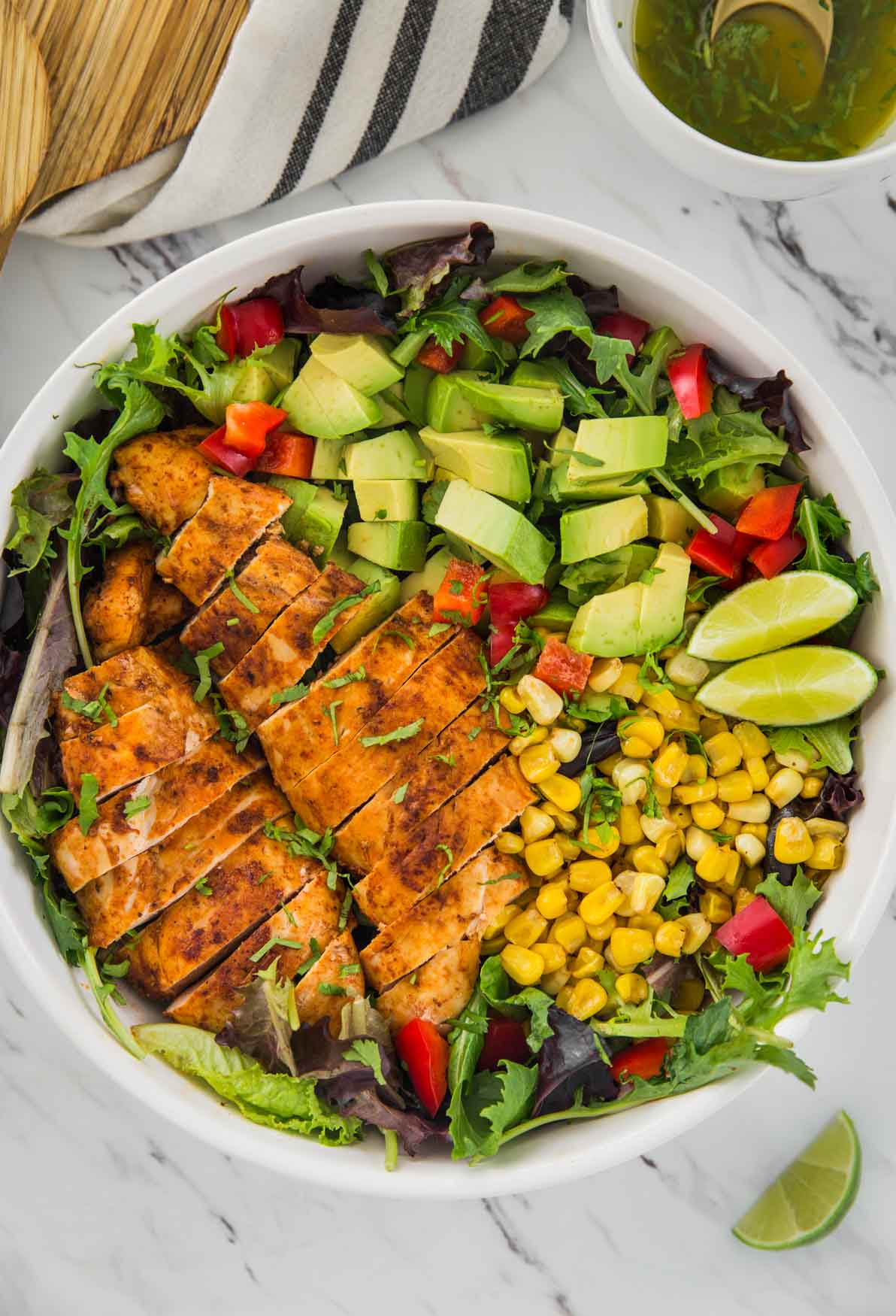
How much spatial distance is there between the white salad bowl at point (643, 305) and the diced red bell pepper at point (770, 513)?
116 millimetres

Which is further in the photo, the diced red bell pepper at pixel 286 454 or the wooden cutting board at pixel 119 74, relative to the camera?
the wooden cutting board at pixel 119 74

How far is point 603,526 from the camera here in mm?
3080

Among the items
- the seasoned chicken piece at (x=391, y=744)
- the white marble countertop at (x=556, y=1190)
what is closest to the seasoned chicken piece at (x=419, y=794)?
the seasoned chicken piece at (x=391, y=744)

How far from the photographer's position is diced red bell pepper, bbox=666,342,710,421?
310 cm

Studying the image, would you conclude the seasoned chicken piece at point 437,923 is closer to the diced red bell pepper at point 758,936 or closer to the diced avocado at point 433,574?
the diced red bell pepper at point 758,936

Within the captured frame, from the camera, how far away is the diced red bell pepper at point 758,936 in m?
3.10

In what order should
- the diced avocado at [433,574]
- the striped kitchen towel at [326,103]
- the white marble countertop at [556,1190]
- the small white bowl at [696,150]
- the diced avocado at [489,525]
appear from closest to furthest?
the small white bowl at [696,150]
the diced avocado at [489,525]
the diced avocado at [433,574]
the striped kitchen towel at [326,103]
the white marble countertop at [556,1190]

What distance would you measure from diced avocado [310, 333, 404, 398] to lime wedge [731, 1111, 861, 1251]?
282 centimetres

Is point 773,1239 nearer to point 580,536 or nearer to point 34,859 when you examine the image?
point 580,536

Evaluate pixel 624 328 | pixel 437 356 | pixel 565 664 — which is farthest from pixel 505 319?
pixel 565 664

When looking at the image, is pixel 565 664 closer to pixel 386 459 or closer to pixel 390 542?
pixel 390 542

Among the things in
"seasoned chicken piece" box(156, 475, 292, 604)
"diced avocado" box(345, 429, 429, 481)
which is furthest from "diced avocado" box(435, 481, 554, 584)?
"seasoned chicken piece" box(156, 475, 292, 604)

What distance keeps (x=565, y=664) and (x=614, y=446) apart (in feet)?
2.00

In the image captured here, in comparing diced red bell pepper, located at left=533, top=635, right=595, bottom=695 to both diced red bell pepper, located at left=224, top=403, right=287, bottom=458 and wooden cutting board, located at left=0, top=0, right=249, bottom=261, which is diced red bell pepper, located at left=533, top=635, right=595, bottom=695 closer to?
diced red bell pepper, located at left=224, top=403, right=287, bottom=458
